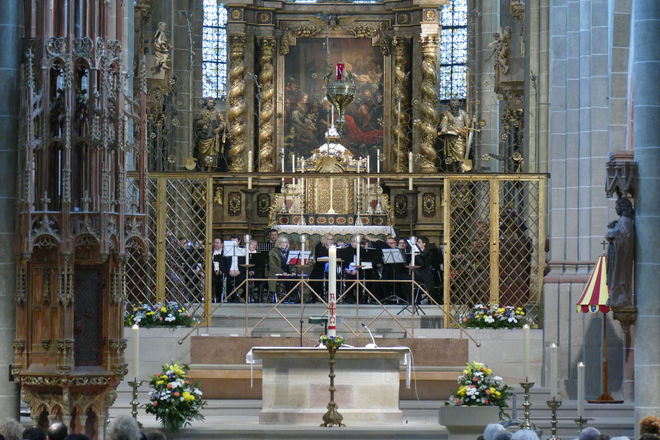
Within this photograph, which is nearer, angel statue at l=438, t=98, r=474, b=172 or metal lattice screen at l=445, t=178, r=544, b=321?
metal lattice screen at l=445, t=178, r=544, b=321

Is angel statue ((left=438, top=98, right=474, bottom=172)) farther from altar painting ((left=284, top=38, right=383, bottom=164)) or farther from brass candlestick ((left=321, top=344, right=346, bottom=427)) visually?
brass candlestick ((left=321, top=344, right=346, bottom=427))

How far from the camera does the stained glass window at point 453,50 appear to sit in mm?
36219

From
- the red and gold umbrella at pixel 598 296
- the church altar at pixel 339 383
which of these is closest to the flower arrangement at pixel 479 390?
the church altar at pixel 339 383

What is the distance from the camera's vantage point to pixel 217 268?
76.9 ft

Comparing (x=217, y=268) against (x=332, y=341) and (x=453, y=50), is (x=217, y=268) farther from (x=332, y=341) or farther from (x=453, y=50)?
(x=453, y=50)

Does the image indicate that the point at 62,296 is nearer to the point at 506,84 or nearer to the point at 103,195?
the point at 103,195

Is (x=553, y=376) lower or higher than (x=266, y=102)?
lower

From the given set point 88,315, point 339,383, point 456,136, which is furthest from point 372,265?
point 456,136

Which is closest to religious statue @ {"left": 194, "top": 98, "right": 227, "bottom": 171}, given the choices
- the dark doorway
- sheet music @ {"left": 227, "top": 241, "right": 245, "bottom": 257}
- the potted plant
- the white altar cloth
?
the white altar cloth

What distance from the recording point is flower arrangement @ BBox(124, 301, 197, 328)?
1994 centimetres

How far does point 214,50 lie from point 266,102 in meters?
3.04

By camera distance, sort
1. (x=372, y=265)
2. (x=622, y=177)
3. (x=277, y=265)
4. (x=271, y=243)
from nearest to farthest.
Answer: (x=622, y=177)
(x=372, y=265)
(x=277, y=265)
(x=271, y=243)

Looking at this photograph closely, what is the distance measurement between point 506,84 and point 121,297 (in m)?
15.7

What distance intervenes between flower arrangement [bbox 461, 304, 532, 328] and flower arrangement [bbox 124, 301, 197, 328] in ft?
14.2
